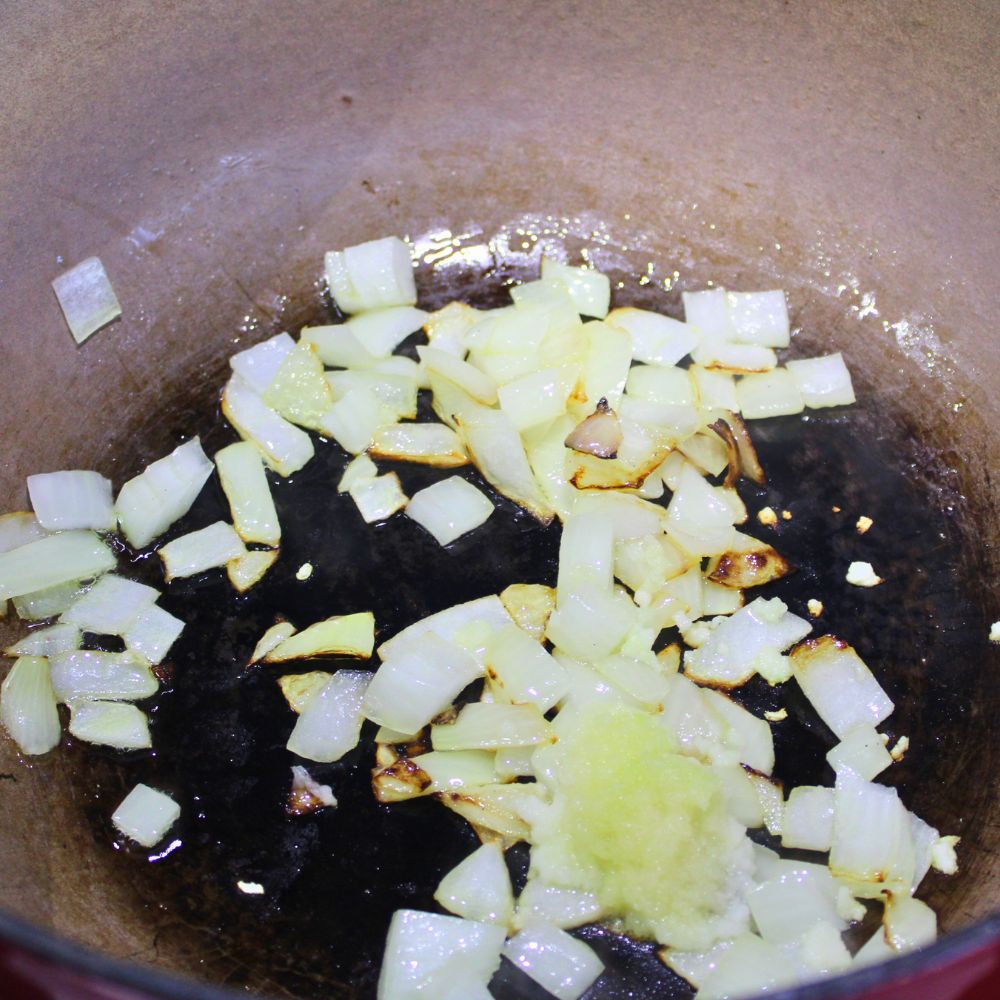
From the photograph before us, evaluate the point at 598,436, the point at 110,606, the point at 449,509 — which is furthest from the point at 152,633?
the point at 598,436

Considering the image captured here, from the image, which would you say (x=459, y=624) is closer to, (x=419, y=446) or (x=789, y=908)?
(x=419, y=446)

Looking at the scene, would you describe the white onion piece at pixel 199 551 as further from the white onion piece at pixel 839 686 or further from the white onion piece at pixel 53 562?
the white onion piece at pixel 839 686

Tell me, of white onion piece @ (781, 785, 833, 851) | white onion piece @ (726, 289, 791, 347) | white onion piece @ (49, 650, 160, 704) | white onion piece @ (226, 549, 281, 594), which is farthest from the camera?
white onion piece @ (726, 289, 791, 347)

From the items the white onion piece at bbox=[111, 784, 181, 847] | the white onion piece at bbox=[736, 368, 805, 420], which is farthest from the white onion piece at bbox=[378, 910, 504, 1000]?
the white onion piece at bbox=[736, 368, 805, 420]

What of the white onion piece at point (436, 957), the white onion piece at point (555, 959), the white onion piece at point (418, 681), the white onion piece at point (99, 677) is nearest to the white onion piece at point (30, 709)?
the white onion piece at point (99, 677)

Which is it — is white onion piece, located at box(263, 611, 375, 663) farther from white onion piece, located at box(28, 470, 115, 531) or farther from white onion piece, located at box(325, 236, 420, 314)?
white onion piece, located at box(325, 236, 420, 314)

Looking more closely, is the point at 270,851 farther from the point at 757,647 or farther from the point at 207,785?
the point at 757,647

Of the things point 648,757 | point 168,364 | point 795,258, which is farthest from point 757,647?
point 168,364
